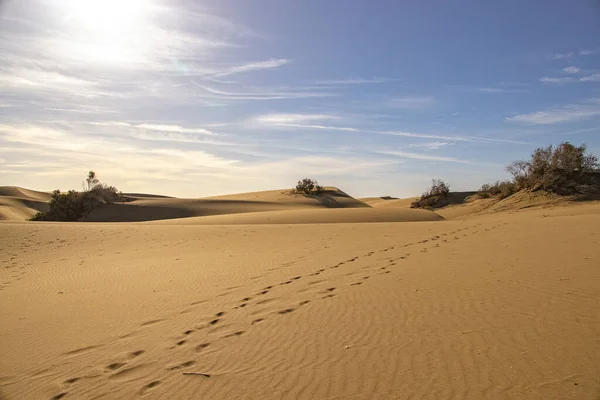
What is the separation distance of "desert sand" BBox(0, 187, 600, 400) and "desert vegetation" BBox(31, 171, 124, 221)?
2333 centimetres

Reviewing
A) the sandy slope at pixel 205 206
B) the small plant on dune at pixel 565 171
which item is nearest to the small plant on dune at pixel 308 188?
the sandy slope at pixel 205 206

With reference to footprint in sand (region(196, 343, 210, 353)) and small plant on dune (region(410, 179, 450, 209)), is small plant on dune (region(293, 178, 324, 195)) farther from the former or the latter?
footprint in sand (region(196, 343, 210, 353))

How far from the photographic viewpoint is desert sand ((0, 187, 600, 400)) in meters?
3.09

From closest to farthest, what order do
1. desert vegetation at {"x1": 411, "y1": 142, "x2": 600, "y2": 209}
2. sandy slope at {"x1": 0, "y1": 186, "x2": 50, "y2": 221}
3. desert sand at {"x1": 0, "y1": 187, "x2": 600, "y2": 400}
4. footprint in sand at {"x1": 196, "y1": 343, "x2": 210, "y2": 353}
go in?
desert sand at {"x1": 0, "y1": 187, "x2": 600, "y2": 400} → footprint in sand at {"x1": 196, "y1": 343, "x2": 210, "y2": 353} → desert vegetation at {"x1": 411, "y1": 142, "x2": 600, "y2": 209} → sandy slope at {"x1": 0, "y1": 186, "x2": 50, "y2": 221}

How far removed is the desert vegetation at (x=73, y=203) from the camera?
3064 cm

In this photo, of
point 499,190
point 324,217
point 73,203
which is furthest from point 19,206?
point 499,190

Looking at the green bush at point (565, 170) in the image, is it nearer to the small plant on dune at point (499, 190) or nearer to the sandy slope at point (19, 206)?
the small plant on dune at point (499, 190)

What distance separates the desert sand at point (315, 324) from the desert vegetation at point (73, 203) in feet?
76.6

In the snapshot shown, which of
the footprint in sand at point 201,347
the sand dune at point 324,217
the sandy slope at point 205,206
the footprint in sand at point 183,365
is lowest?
the footprint in sand at point 183,365

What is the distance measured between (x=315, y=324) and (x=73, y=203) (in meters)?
32.0

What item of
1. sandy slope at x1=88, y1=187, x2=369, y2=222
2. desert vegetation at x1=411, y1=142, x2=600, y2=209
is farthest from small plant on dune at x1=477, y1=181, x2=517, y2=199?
sandy slope at x1=88, y1=187, x2=369, y2=222

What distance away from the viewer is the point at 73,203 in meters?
30.9

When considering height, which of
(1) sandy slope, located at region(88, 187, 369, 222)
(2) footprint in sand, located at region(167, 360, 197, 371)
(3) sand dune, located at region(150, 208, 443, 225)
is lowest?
(2) footprint in sand, located at region(167, 360, 197, 371)

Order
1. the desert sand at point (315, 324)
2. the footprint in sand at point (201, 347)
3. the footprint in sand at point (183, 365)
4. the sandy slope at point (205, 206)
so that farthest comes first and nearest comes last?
the sandy slope at point (205, 206) < the footprint in sand at point (201, 347) < the footprint in sand at point (183, 365) < the desert sand at point (315, 324)
